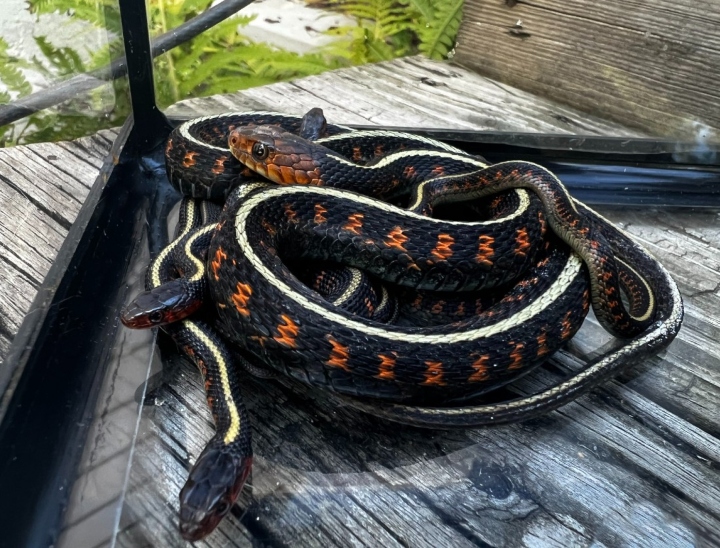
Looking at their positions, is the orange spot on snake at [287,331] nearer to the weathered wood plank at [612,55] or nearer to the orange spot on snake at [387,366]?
the orange spot on snake at [387,366]

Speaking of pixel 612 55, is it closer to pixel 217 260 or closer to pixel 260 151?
pixel 260 151

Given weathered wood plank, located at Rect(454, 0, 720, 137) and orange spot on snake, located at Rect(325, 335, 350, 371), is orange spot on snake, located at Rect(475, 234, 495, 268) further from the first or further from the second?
weathered wood plank, located at Rect(454, 0, 720, 137)

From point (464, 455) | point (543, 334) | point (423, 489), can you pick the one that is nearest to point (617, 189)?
point (543, 334)

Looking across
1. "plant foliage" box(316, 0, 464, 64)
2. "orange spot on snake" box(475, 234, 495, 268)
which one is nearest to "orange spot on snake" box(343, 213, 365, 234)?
"orange spot on snake" box(475, 234, 495, 268)

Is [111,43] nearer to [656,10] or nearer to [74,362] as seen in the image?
[74,362]

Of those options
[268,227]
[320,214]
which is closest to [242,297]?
[268,227]

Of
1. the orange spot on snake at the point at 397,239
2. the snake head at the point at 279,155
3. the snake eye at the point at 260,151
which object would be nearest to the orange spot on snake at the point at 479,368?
the orange spot on snake at the point at 397,239
